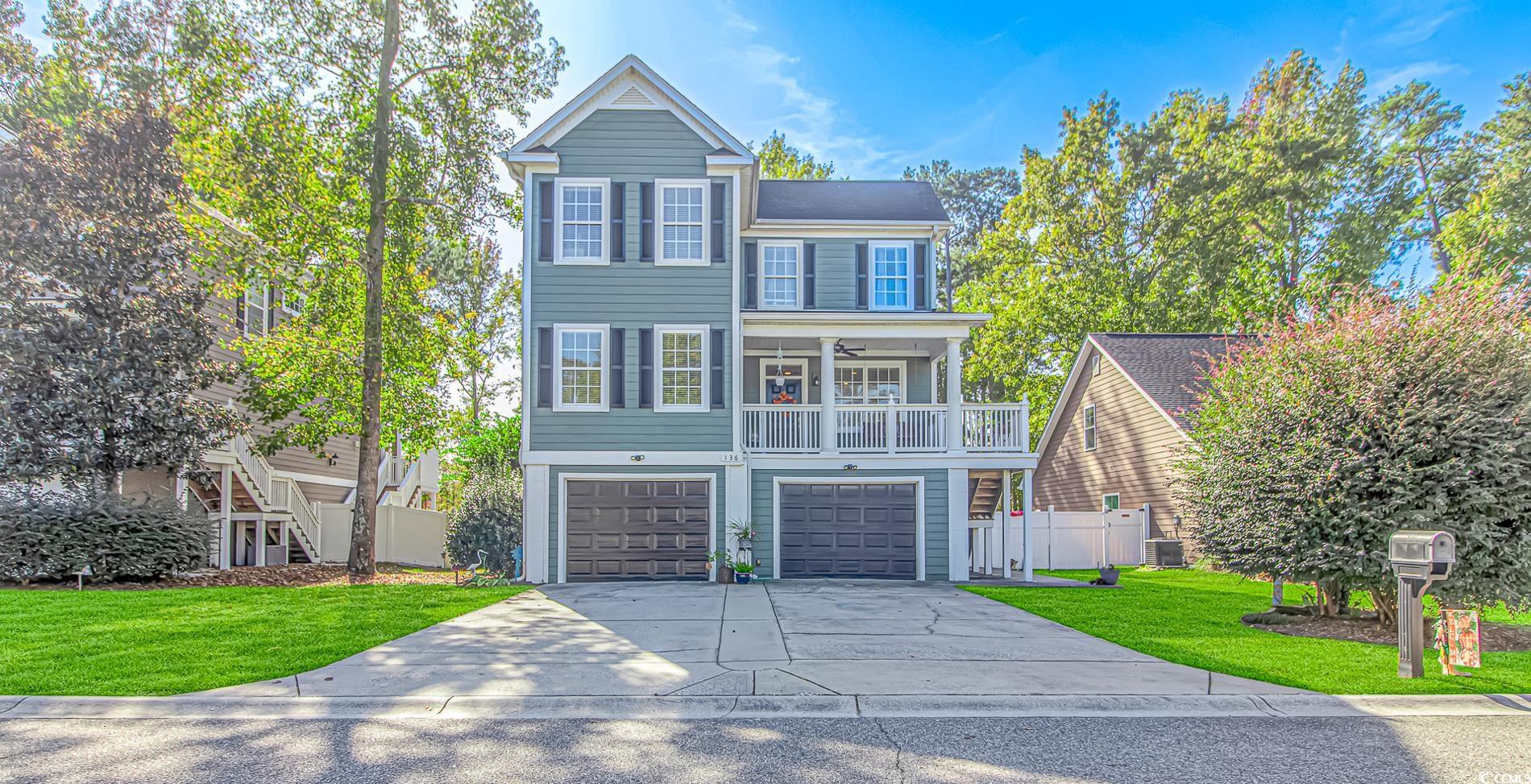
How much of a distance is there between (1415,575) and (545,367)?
500 inches

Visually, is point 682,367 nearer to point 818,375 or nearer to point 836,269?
Answer: point 818,375

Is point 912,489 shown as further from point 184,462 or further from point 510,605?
point 184,462

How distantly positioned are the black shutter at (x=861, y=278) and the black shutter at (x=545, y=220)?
6.01m

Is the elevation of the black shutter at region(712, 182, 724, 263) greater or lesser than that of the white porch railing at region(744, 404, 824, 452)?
greater

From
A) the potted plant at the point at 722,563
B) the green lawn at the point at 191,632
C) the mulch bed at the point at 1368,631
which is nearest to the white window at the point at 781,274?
the potted plant at the point at 722,563

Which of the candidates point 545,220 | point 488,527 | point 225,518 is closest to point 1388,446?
point 545,220

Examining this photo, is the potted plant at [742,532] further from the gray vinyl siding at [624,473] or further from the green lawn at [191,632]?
the green lawn at [191,632]

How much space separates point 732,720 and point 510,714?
1504 millimetres

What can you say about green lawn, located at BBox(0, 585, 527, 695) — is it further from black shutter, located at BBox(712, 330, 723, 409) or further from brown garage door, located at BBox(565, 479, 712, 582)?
black shutter, located at BBox(712, 330, 723, 409)

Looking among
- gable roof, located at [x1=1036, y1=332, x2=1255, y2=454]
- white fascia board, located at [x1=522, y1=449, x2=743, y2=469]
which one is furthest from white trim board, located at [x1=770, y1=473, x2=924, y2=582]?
gable roof, located at [x1=1036, y1=332, x2=1255, y2=454]

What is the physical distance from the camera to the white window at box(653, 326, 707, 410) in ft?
52.2

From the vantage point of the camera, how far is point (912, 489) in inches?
653

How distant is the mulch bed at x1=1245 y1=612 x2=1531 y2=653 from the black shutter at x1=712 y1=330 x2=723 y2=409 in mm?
8860

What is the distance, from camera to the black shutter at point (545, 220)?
1591 centimetres
